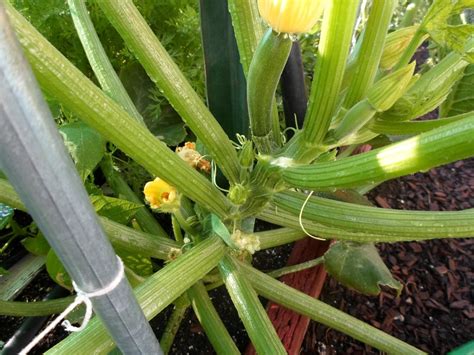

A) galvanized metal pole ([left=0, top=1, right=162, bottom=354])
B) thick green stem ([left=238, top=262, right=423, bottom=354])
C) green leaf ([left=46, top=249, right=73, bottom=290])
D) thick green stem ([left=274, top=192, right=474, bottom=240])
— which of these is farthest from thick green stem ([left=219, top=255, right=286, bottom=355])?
galvanized metal pole ([left=0, top=1, right=162, bottom=354])

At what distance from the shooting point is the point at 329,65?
2.31ft

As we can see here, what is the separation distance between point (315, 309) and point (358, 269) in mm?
156

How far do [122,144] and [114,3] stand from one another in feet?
0.76

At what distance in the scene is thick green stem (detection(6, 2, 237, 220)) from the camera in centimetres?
62

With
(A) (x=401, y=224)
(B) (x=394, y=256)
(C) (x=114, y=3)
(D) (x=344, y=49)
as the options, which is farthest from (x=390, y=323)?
(C) (x=114, y=3)

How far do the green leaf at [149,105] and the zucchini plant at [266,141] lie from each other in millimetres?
272

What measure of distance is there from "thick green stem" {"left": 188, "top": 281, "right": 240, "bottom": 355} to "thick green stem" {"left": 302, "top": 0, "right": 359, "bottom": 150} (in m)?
0.51

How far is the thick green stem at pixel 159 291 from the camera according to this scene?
2.38ft

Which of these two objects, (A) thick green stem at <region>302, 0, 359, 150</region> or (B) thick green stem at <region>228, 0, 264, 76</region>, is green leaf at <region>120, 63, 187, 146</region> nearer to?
(B) thick green stem at <region>228, 0, 264, 76</region>

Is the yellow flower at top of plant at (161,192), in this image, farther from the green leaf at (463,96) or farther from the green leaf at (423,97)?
the green leaf at (463,96)

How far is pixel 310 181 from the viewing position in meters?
0.78

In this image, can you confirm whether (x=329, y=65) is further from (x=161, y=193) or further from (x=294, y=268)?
(x=294, y=268)

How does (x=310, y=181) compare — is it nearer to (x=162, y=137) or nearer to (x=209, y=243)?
(x=209, y=243)

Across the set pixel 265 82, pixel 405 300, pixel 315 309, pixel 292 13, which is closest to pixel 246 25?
pixel 265 82
